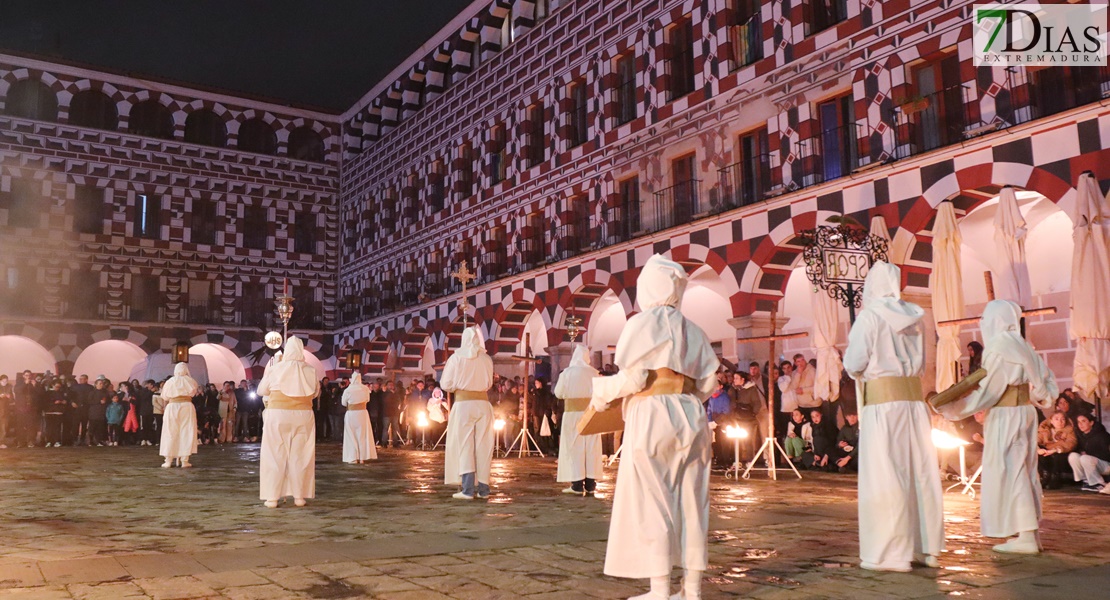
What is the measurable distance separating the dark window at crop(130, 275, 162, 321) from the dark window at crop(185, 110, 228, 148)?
525 cm

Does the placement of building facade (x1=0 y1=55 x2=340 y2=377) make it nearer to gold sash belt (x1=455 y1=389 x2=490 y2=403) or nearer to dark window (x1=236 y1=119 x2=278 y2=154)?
dark window (x1=236 y1=119 x2=278 y2=154)

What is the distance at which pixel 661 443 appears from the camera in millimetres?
4480

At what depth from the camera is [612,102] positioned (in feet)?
65.5

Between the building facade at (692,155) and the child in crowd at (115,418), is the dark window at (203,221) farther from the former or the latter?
the child in crowd at (115,418)

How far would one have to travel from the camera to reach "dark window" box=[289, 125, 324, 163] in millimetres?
33969

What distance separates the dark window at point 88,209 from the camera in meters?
30.1

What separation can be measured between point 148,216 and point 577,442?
26456 mm

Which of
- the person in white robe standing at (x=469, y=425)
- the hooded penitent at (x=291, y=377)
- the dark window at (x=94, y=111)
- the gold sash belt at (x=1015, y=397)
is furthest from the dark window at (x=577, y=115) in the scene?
the dark window at (x=94, y=111)

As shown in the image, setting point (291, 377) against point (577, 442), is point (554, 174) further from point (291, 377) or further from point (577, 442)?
point (291, 377)

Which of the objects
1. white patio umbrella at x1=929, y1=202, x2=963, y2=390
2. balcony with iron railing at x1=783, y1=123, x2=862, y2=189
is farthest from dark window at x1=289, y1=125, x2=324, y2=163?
white patio umbrella at x1=929, y1=202, x2=963, y2=390

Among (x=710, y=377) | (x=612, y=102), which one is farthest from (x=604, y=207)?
(x=710, y=377)

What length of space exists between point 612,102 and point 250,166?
17.9m

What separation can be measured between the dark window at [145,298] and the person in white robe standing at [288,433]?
79.6 feet

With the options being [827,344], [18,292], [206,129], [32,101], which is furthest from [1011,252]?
[32,101]
